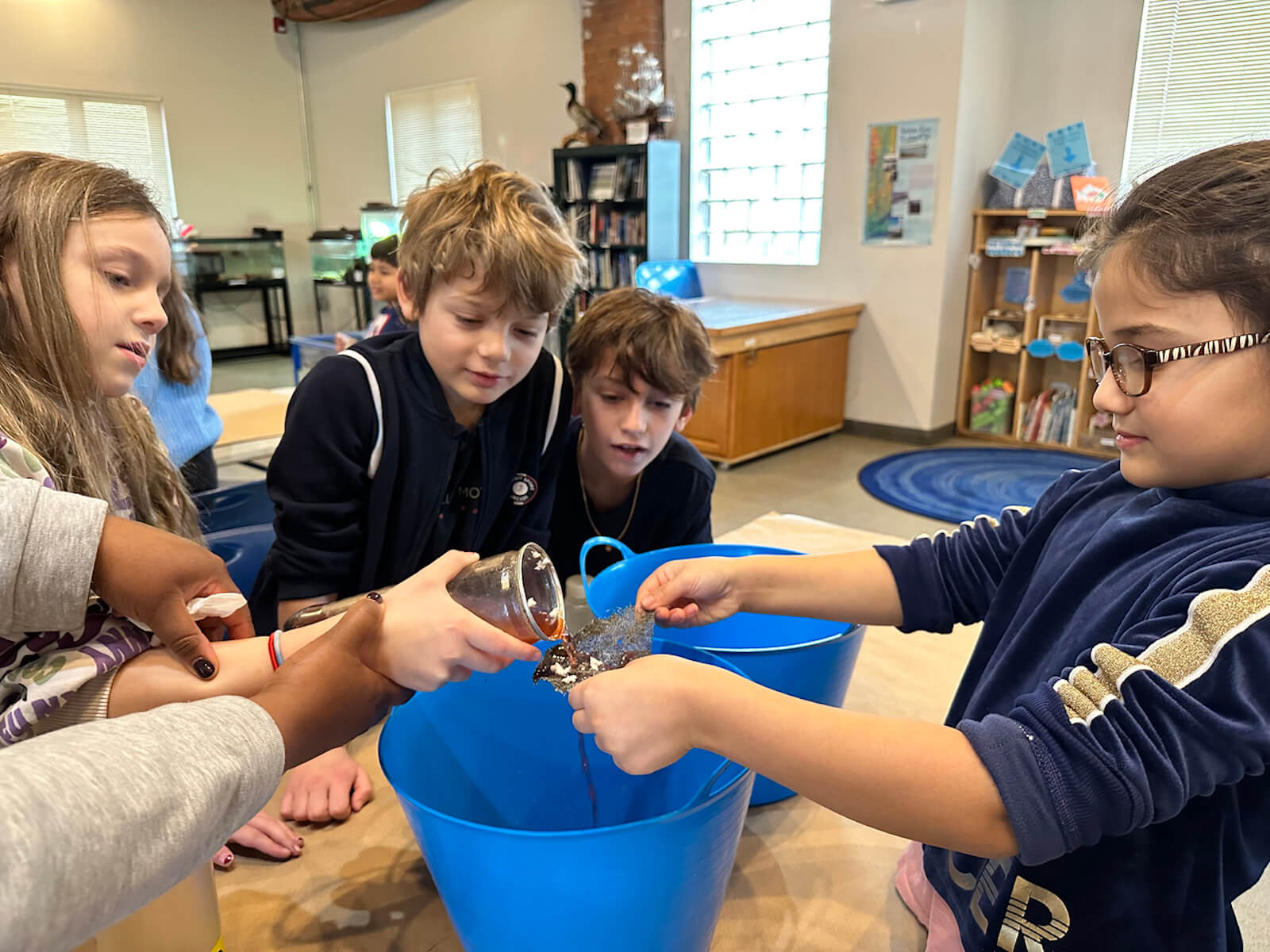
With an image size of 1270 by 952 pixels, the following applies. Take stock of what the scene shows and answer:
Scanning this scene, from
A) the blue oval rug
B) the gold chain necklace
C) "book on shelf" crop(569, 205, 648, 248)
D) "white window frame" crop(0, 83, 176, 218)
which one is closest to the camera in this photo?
the gold chain necklace

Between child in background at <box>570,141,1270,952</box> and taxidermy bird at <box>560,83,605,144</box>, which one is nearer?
child in background at <box>570,141,1270,952</box>

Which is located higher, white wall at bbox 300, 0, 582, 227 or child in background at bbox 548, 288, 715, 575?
white wall at bbox 300, 0, 582, 227

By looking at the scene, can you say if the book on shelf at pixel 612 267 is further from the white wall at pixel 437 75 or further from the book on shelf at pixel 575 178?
the white wall at pixel 437 75

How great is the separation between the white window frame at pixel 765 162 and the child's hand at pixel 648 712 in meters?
4.03

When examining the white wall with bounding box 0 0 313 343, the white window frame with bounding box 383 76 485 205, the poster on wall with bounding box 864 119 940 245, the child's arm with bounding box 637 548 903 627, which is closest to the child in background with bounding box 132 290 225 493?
the child's arm with bounding box 637 548 903 627

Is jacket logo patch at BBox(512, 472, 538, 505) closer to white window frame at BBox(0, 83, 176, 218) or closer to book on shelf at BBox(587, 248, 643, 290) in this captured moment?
book on shelf at BBox(587, 248, 643, 290)

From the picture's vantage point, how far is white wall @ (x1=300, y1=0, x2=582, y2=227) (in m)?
5.45

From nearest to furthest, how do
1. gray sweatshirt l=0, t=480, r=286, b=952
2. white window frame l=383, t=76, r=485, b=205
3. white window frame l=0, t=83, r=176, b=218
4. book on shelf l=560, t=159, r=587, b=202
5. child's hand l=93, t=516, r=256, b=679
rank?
gray sweatshirt l=0, t=480, r=286, b=952
child's hand l=93, t=516, r=256, b=679
book on shelf l=560, t=159, r=587, b=202
white window frame l=383, t=76, r=485, b=205
white window frame l=0, t=83, r=176, b=218

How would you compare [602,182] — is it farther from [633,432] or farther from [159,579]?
[159,579]

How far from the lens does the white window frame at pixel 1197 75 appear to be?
3.41 meters

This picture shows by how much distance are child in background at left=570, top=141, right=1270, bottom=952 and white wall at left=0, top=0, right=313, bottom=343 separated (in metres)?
7.62

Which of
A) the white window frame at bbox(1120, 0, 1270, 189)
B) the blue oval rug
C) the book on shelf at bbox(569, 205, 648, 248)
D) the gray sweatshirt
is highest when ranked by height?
the white window frame at bbox(1120, 0, 1270, 189)

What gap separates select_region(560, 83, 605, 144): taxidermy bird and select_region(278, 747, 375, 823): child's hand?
454 cm

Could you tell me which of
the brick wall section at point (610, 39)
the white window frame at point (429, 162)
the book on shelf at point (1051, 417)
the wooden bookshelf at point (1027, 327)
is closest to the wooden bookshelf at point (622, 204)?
the brick wall section at point (610, 39)
